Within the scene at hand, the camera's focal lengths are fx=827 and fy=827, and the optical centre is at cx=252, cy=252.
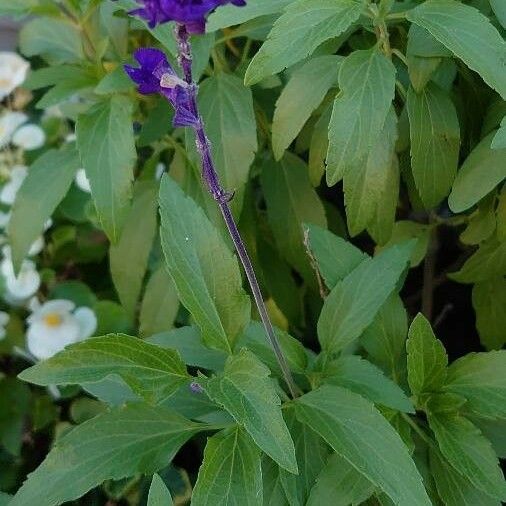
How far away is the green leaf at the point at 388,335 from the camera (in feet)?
3.05

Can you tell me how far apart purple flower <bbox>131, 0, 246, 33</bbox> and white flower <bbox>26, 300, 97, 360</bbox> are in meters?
0.81

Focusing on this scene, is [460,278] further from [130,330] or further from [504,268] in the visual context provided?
[130,330]

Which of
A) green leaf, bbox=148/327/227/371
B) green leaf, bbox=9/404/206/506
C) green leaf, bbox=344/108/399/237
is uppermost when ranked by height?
green leaf, bbox=344/108/399/237

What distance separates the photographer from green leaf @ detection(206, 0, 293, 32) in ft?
2.52

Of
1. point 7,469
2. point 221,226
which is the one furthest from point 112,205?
point 7,469

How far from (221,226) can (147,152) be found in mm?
467

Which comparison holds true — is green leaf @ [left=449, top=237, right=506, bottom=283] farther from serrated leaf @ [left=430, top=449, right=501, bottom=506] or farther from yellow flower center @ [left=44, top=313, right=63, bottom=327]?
yellow flower center @ [left=44, top=313, right=63, bottom=327]

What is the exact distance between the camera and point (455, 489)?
844 mm

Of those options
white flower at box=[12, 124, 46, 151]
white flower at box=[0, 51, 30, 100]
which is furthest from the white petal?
white flower at box=[0, 51, 30, 100]

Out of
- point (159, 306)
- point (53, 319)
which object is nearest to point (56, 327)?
point (53, 319)

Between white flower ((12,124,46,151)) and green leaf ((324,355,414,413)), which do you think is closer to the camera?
green leaf ((324,355,414,413))

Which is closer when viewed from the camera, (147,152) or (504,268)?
(504,268)

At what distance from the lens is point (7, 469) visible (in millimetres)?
1361

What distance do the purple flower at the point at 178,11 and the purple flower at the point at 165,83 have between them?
0.17 ft
